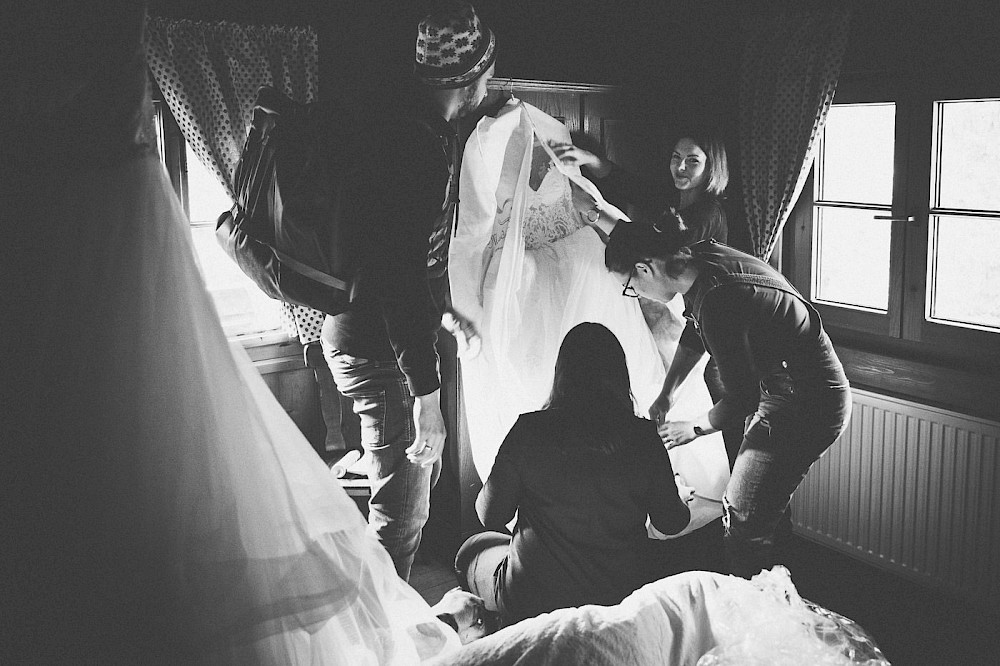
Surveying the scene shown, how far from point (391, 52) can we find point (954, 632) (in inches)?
102

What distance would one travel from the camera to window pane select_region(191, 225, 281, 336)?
119 inches

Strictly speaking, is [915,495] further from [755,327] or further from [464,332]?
[464,332]

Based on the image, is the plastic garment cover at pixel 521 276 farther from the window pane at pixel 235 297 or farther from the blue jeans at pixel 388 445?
the window pane at pixel 235 297

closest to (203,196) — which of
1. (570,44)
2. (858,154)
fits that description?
(570,44)

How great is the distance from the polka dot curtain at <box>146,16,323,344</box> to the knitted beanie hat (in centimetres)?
51

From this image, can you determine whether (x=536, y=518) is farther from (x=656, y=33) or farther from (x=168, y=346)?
(x=656, y=33)

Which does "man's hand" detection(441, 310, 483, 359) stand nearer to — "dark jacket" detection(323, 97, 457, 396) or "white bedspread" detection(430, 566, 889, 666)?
"dark jacket" detection(323, 97, 457, 396)

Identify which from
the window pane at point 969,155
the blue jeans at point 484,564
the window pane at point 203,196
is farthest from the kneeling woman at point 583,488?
the window pane at point 969,155

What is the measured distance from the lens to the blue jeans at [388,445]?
8.30 feet

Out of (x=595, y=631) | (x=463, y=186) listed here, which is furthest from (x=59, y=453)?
(x=463, y=186)

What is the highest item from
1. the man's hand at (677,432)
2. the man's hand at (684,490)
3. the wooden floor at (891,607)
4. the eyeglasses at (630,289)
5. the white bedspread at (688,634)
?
the eyeglasses at (630,289)

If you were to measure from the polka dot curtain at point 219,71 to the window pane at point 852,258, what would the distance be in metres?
2.06

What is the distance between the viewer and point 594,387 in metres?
2.16

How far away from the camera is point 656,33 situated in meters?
3.43
